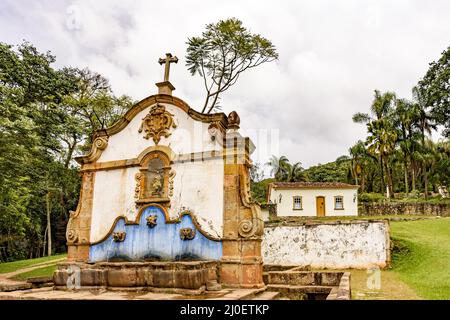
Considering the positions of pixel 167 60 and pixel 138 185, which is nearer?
pixel 138 185

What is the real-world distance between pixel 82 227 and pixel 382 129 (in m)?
31.5

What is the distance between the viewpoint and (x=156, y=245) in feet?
32.3

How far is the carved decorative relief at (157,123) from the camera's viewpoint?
1062 cm

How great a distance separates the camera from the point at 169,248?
31.8 ft

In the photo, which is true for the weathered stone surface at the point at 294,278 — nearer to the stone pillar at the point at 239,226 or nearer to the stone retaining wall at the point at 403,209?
the stone pillar at the point at 239,226

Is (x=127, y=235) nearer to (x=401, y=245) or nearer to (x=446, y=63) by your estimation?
(x=401, y=245)

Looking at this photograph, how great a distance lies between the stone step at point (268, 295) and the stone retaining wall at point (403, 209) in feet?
85.5

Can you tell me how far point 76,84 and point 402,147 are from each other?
28799 mm

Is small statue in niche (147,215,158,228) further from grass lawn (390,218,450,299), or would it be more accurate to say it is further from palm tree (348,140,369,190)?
palm tree (348,140,369,190)

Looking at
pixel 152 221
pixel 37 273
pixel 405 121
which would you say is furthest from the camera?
pixel 405 121

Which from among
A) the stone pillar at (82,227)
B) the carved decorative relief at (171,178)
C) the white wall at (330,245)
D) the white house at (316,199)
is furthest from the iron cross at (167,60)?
the white house at (316,199)

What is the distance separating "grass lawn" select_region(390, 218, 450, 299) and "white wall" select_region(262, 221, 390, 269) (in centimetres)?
105

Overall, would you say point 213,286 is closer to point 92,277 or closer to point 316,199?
point 92,277

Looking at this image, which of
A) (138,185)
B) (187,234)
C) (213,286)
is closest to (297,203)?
(138,185)
